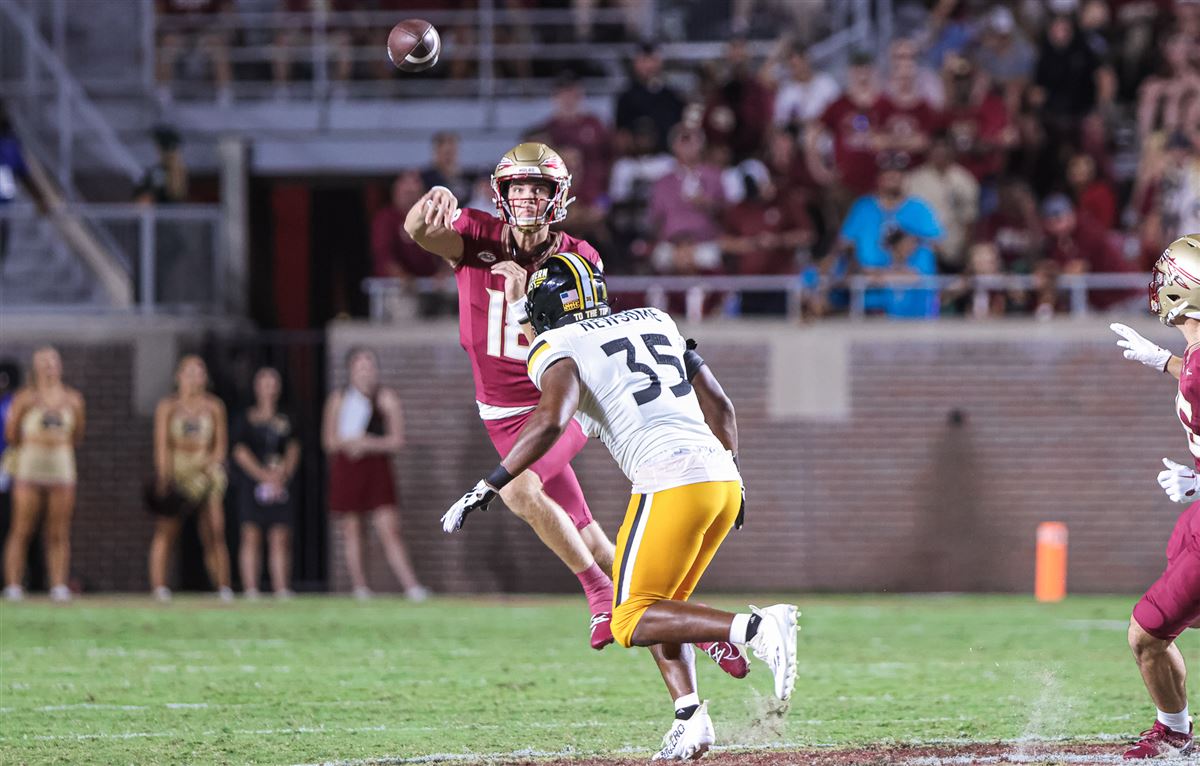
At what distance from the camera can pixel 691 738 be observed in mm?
6207

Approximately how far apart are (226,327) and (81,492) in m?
2.05

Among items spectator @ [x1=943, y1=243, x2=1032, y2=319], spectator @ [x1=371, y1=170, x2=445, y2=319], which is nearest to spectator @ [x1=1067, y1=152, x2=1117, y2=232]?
spectator @ [x1=943, y1=243, x2=1032, y2=319]

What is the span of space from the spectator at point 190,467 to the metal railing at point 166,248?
4.57ft

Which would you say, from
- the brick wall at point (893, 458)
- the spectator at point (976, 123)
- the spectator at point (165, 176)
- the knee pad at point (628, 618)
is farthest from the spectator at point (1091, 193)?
the knee pad at point (628, 618)

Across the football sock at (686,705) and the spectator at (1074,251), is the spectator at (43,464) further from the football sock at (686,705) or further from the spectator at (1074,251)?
the football sock at (686,705)

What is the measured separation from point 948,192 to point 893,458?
2.39m

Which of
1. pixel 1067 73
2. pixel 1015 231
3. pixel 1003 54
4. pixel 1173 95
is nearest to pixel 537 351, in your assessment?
pixel 1015 231

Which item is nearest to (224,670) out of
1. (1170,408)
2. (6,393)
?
(6,393)

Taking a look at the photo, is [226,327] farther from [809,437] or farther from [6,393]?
[809,437]

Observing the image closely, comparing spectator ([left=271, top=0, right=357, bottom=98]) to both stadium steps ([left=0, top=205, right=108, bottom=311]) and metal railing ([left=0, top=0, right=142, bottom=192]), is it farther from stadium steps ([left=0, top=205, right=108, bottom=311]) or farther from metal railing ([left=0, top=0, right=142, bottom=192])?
stadium steps ([left=0, top=205, right=108, bottom=311])

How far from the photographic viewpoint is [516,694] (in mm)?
8484

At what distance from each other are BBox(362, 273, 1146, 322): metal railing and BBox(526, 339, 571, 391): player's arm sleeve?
26.7 feet

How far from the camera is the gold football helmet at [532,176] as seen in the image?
7496 mm

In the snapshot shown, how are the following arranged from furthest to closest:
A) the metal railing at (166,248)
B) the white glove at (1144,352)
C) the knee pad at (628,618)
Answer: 1. the metal railing at (166,248)
2. the white glove at (1144,352)
3. the knee pad at (628,618)
